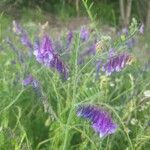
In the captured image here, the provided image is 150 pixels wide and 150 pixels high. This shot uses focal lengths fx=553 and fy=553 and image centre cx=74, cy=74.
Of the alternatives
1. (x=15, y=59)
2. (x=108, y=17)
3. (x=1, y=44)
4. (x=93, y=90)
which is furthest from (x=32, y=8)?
(x=93, y=90)

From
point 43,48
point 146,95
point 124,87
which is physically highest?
point 43,48

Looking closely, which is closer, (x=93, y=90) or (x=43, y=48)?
(x=43, y=48)

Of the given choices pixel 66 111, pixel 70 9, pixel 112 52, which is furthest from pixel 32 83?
pixel 70 9

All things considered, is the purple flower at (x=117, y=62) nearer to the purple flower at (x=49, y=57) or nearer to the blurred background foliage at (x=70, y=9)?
the purple flower at (x=49, y=57)

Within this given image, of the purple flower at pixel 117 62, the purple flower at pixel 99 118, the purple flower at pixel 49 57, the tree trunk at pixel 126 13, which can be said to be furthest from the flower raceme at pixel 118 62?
the tree trunk at pixel 126 13

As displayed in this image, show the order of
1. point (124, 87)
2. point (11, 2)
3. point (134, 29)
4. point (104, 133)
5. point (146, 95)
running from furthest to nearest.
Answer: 1. point (11, 2)
2. point (124, 87)
3. point (146, 95)
4. point (134, 29)
5. point (104, 133)

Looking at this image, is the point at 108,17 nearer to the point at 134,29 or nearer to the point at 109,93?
the point at 109,93

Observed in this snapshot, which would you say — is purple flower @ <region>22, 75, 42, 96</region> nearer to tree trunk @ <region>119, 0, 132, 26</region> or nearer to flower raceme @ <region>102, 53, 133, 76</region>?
flower raceme @ <region>102, 53, 133, 76</region>
